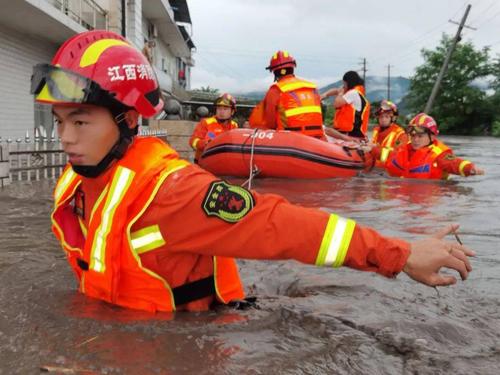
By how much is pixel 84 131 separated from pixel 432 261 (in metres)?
1.32

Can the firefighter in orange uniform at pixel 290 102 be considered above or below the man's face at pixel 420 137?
above

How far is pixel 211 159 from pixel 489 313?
764 cm

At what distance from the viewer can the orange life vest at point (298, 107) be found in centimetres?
992

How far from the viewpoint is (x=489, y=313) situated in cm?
285

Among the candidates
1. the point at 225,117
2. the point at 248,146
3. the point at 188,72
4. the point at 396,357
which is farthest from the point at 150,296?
the point at 188,72

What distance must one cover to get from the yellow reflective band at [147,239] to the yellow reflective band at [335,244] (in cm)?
56

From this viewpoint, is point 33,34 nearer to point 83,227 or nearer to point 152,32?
point 83,227

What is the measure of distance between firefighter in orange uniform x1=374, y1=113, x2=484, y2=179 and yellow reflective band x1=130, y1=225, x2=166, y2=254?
7.52 meters

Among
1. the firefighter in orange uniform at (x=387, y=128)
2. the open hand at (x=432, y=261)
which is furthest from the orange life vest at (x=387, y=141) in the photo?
the open hand at (x=432, y=261)

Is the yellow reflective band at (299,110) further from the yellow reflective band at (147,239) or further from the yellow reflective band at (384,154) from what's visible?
the yellow reflective band at (147,239)

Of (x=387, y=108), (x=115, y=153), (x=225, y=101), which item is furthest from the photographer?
(x=387, y=108)

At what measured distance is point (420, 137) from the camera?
906cm

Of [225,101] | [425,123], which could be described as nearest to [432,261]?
[425,123]

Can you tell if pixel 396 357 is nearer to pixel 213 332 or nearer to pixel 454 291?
pixel 213 332
